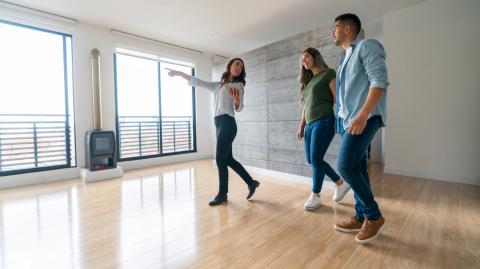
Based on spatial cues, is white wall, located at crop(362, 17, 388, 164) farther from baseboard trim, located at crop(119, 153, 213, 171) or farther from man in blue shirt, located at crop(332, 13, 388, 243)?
baseboard trim, located at crop(119, 153, 213, 171)

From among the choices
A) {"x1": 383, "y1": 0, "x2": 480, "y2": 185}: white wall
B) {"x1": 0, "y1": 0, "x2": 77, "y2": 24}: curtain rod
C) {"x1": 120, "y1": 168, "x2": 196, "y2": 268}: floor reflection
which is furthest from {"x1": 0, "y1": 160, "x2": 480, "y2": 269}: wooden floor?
{"x1": 0, "y1": 0, "x2": 77, "y2": 24}: curtain rod

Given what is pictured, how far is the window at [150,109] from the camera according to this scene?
163 inches

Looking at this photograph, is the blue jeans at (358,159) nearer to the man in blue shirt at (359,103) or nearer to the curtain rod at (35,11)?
the man in blue shirt at (359,103)

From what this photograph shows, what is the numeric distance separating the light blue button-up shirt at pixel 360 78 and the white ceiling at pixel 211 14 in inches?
81.9

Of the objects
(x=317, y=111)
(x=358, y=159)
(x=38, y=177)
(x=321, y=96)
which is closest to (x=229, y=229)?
(x=358, y=159)

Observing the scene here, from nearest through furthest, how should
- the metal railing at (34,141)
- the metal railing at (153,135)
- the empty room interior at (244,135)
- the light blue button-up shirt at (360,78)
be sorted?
1. the light blue button-up shirt at (360,78)
2. the empty room interior at (244,135)
3. the metal railing at (34,141)
4. the metal railing at (153,135)

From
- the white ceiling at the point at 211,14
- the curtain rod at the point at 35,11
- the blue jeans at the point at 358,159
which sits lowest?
the blue jeans at the point at 358,159

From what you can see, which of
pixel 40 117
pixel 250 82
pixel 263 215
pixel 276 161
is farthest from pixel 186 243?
pixel 40 117

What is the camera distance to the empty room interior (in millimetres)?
1359

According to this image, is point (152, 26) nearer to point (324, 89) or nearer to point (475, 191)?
point (324, 89)

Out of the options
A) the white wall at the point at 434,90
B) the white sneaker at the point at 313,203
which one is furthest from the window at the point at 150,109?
the white wall at the point at 434,90

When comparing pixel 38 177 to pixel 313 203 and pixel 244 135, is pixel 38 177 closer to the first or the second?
pixel 244 135

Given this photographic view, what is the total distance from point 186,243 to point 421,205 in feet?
6.75

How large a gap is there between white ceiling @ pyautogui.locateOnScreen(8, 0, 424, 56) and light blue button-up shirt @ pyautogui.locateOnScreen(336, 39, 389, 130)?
2080 millimetres
